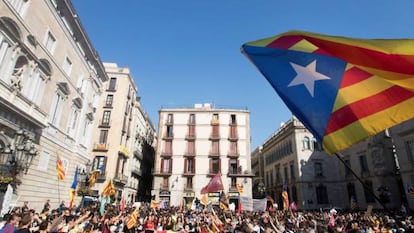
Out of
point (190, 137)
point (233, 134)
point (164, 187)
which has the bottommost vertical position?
point (164, 187)

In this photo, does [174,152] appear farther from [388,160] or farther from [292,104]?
[292,104]

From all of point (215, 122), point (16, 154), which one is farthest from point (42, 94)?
point (215, 122)

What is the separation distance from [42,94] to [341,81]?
60.9 ft

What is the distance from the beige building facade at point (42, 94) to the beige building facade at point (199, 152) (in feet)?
59.2

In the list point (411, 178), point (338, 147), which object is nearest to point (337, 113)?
point (338, 147)

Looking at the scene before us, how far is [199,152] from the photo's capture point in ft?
141

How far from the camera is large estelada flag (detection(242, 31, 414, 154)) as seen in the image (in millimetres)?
3836

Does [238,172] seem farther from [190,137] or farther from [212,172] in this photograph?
[190,137]

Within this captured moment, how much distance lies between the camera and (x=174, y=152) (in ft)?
141

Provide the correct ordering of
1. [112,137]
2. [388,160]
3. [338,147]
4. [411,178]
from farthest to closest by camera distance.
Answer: [112,137]
[388,160]
[411,178]
[338,147]

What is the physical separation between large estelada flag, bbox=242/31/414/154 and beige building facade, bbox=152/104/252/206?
121ft

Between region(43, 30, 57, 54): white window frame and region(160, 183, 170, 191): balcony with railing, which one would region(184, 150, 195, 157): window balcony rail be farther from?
region(43, 30, 57, 54): white window frame

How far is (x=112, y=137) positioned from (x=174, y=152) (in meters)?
11.6

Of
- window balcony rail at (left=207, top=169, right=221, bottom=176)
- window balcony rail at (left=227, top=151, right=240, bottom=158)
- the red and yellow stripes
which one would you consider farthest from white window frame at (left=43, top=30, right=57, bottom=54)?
window balcony rail at (left=227, top=151, right=240, bottom=158)
